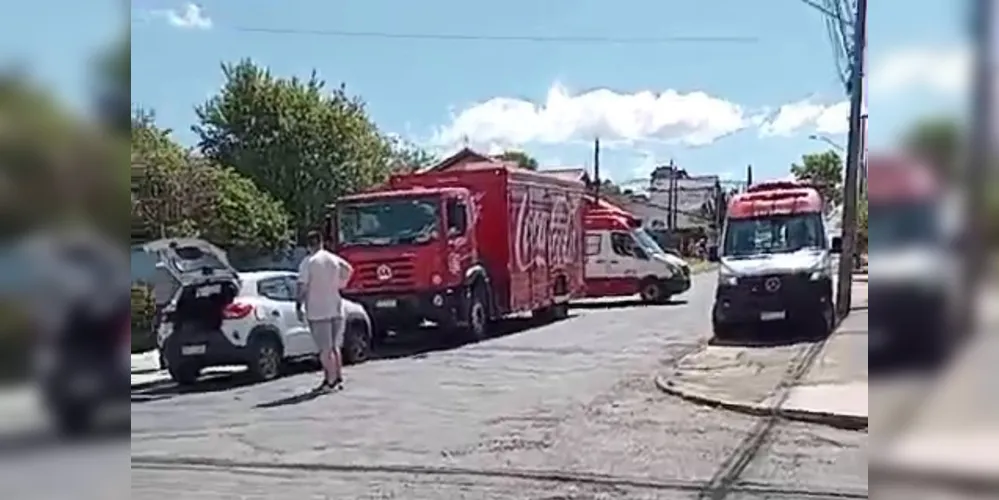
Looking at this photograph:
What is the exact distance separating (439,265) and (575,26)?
690mm

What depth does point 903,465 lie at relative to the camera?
1.64m

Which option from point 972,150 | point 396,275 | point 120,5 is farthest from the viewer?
point 396,275

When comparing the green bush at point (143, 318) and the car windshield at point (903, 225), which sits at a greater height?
the car windshield at point (903, 225)

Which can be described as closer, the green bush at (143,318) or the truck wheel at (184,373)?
the green bush at (143,318)

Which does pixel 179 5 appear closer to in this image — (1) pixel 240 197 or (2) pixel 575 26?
(1) pixel 240 197

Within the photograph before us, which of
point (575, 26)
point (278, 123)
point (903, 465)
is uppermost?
point (575, 26)

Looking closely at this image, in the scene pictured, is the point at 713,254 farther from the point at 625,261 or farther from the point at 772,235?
the point at 625,261

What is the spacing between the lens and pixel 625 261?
297cm

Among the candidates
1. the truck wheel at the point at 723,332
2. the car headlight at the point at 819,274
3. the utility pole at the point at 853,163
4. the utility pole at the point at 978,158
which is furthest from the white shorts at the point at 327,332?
the utility pole at the point at 978,158

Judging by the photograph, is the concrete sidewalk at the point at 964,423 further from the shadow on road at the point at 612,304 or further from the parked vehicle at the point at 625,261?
the shadow on road at the point at 612,304

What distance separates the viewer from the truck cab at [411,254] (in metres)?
2.85

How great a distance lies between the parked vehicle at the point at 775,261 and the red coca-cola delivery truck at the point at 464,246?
1.28ft

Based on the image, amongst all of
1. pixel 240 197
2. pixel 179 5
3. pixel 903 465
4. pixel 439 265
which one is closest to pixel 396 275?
pixel 439 265

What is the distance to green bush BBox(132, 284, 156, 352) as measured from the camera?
254 cm
